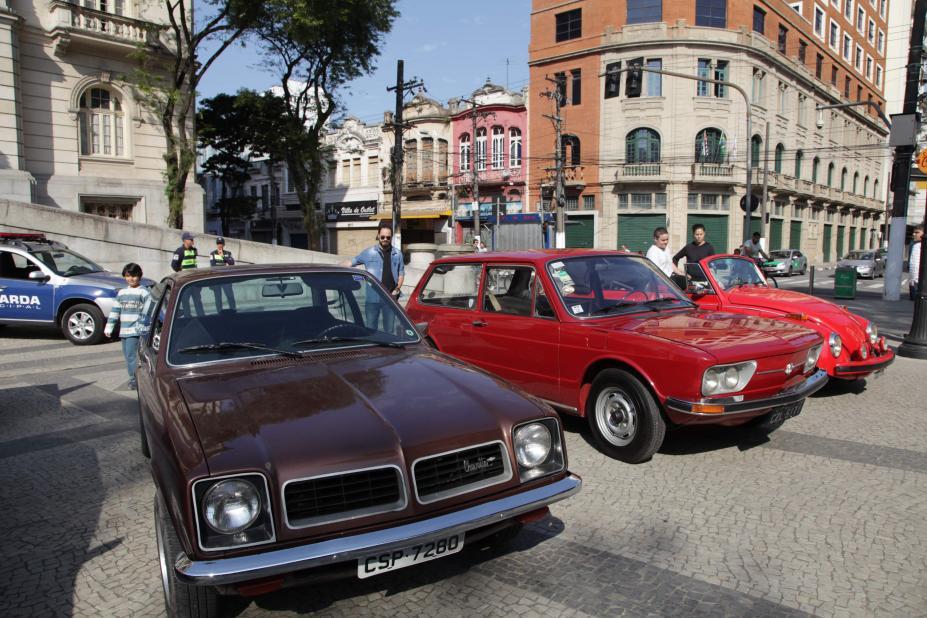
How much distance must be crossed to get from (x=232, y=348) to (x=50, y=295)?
909cm

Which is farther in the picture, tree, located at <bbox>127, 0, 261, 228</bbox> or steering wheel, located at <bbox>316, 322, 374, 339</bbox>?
tree, located at <bbox>127, 0, 261, 228</bbox>

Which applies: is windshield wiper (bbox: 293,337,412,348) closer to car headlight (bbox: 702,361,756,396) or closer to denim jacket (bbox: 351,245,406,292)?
car headlight (bbox: 702,361,756,396)

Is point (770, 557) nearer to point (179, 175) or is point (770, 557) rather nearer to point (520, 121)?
point (179, 175)

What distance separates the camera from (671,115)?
38.8 m

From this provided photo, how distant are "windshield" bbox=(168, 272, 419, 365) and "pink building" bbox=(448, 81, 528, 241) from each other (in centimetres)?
3958

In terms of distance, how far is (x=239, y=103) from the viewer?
31.6 meters

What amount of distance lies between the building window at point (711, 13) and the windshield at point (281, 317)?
41588mm

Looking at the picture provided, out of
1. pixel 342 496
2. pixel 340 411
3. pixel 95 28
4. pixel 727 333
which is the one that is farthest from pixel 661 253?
pixel 95 28

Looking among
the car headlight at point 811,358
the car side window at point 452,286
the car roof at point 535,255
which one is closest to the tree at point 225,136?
the car side window at point 452,286

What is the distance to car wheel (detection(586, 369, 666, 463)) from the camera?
15.5ft

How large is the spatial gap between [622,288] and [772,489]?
208 centimetres

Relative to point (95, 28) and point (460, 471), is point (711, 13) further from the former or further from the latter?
point (460, 471)

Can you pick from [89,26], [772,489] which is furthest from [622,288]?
[89,26]

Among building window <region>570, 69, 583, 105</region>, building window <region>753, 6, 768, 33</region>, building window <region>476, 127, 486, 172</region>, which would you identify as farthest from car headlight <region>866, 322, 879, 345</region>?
building window <region>753, 6, 768, 33</region>
